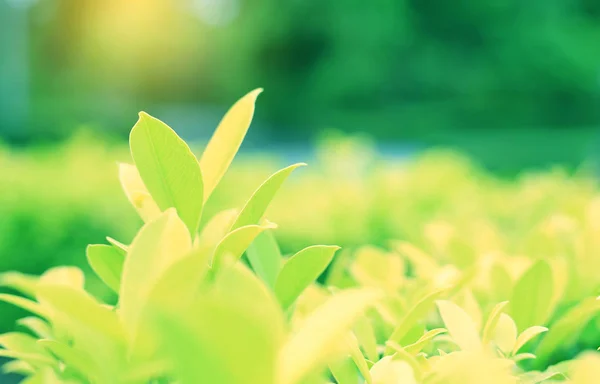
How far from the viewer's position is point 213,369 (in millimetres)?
540

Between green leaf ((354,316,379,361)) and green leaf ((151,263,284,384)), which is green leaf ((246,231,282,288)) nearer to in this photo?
green leaf ((354,316,379,361))

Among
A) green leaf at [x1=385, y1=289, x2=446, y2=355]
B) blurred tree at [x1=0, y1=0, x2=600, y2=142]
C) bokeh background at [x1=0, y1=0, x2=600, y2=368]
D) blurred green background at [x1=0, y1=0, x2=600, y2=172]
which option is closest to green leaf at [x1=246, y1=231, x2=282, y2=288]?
green leaf at [x1=385, y1=289, x2=446, y2=355]

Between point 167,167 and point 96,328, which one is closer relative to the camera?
point 96,328

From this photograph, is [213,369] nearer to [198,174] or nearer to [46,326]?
[198,174]

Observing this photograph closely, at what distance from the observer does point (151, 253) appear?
77cm

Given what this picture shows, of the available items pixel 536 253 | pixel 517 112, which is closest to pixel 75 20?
pixel 517 112

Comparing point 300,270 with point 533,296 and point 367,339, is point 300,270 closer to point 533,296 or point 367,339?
point 367,339

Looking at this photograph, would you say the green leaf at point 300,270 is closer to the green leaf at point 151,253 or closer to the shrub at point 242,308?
the shrub at point 242,308

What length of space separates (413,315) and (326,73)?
78.0 feet

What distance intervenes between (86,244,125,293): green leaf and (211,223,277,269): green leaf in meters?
Result: 0.17

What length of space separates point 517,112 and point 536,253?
23015 millimetres

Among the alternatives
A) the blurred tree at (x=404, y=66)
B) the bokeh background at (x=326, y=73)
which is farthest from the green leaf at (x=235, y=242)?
the blurred tree at (x=404, y=66)

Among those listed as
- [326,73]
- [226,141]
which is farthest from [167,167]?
[326,73]

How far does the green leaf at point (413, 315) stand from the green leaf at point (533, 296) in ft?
0.67
